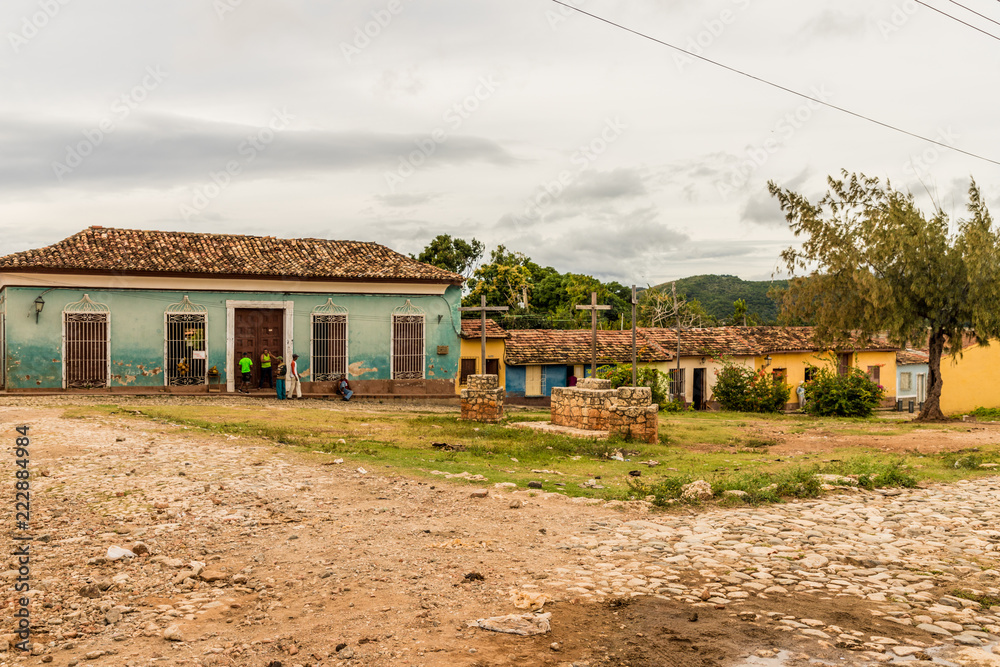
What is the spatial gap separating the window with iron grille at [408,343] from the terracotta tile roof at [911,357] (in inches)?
892

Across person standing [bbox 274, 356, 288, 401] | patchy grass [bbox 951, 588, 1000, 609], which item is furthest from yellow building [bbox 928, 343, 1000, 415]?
patchy grass [bbox 951, 588, 1000, 609]

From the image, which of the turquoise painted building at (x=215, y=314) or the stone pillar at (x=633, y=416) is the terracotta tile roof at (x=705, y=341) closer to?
the turquoise painted building at (x=215, y=314)

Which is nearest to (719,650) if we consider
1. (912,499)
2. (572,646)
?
(572,646)

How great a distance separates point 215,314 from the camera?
70.1 ft

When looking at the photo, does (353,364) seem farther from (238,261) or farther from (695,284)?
(695,284)

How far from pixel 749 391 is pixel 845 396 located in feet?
12.6

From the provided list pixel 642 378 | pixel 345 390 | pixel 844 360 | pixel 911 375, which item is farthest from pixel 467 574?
pixel 911 375

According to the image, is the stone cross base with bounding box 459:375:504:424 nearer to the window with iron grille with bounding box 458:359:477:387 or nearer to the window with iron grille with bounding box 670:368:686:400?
the window with iron grille with bounding box 458:359:477:387

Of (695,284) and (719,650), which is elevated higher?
(695,284)

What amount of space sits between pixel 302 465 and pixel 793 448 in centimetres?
928

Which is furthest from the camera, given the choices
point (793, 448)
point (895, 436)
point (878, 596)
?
point (895, 436)

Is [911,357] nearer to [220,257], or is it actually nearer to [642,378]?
[642,378]

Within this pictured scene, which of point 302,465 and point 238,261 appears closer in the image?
point 302,465

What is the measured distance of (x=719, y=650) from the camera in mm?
3982
